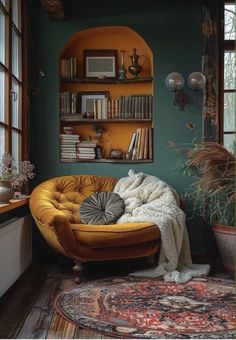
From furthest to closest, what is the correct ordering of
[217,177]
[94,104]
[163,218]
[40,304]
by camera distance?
1. [94,104]
2. [217,177]
3. [163,218]
4. [40,304]

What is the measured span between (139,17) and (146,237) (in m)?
2.47

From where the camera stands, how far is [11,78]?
12.4ft

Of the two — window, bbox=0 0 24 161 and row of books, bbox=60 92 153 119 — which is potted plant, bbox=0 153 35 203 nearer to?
window, bbox=0 0 24 161

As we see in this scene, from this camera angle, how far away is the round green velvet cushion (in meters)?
3.84

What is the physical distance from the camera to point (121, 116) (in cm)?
456

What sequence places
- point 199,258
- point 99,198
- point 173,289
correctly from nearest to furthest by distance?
point 173,289 → point 99,198 → point 199,258

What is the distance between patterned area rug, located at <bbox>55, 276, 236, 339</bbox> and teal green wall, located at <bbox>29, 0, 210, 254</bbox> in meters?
1.41

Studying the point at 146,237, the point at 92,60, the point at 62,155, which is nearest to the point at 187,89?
the point at 92,60

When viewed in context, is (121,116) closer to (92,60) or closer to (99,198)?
(92,60)

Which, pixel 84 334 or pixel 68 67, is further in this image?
pixel 68 67

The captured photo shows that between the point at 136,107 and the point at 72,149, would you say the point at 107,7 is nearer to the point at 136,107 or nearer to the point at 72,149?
the point at 136,107

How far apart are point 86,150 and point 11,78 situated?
3.87 feet

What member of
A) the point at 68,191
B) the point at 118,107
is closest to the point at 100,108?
the point at 118,107

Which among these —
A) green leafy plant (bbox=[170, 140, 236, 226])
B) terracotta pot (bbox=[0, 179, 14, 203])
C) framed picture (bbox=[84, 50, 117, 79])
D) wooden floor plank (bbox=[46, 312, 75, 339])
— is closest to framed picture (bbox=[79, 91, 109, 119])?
framed picture (bbox=[84, 50, 117, 79])
